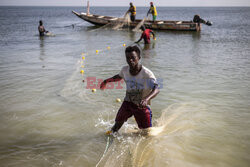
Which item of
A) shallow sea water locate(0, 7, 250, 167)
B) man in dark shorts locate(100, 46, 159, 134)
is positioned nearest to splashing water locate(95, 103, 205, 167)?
shallow sea water locate(0, 7, 250, 167)

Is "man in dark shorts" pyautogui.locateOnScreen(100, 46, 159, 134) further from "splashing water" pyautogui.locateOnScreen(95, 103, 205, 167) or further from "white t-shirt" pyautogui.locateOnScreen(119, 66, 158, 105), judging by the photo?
"splashing water" pyautogui.locateOnScreen(95, 103, 205, 167)

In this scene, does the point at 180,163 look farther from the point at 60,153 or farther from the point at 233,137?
the point at 60,153

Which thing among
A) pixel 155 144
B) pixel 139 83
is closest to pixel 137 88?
pixel 139 83

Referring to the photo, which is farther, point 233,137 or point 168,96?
point 168,96

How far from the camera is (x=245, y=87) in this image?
6094 mm

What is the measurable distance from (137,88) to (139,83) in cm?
10

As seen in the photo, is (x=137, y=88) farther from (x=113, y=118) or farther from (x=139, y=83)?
(x=113, y=118)

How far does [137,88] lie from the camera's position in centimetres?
314

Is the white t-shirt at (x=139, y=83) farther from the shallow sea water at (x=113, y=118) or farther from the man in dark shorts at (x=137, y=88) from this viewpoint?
the shallow sea water at (x=113, y=118)

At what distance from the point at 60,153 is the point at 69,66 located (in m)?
5.67

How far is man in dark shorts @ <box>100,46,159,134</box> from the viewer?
115 inches

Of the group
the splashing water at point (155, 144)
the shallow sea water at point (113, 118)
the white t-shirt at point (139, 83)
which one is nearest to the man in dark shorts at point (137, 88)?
the white t-shirt at point (139, 83)

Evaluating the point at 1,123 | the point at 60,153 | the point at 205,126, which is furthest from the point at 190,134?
the point at 1,123

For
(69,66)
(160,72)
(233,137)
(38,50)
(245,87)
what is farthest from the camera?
(38,50)
